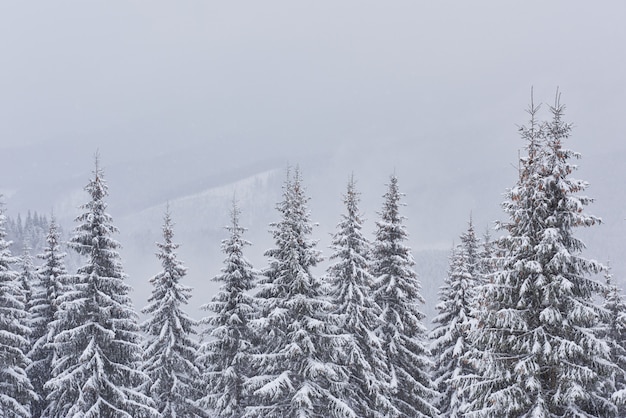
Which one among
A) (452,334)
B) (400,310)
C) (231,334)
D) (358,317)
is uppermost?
(400,310)

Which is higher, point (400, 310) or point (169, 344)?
point (400, 310)

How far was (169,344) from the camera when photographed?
26.6 meters

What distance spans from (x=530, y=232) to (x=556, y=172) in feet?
6.04

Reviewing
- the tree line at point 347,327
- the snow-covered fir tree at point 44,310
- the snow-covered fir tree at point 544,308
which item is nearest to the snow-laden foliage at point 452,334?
the tree line at point 347,327

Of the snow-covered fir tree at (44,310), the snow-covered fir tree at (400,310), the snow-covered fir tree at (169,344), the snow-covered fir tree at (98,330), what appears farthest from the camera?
the snow-covered fir tree at (44,310)

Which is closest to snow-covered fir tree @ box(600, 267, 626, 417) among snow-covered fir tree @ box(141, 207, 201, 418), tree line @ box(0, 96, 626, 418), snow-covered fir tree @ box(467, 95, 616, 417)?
tree line @ box(0, 96, 626, 418)

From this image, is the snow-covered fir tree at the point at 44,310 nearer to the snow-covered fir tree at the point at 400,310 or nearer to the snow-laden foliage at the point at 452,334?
the snow-covered fir tree at the point at 400,310

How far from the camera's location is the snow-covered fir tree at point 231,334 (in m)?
25.0

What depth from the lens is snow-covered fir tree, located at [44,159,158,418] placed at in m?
21.7

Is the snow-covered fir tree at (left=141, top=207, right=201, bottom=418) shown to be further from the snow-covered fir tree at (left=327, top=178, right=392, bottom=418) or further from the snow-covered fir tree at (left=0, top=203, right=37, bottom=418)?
the snow-covered fir tree at (left=327, top=178, right=392, bottom=418)

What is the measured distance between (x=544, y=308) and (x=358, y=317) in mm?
9348

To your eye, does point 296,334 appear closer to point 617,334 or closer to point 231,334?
point 231,334

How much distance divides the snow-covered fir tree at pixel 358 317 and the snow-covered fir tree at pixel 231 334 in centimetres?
478

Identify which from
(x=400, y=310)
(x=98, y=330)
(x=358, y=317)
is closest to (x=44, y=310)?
(x=98, y=330)
